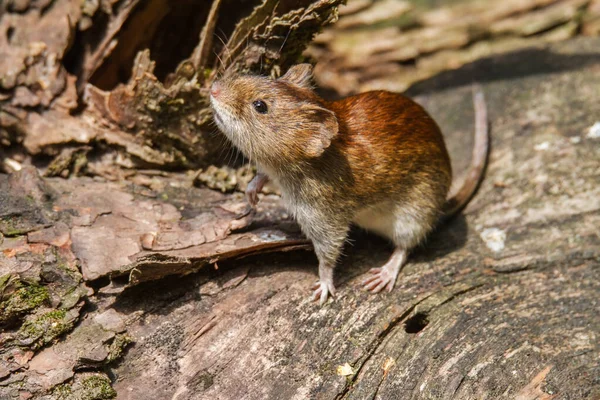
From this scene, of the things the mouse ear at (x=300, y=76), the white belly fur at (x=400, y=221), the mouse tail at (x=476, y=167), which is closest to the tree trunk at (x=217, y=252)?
the mouse tail at (x=476, y=167)

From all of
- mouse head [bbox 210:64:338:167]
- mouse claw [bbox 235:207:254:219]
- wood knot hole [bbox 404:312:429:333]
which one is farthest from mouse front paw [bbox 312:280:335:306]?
mouse head [bbox 210:64:338:167]

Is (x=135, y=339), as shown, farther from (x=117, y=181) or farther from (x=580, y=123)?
(x=580, y=123)

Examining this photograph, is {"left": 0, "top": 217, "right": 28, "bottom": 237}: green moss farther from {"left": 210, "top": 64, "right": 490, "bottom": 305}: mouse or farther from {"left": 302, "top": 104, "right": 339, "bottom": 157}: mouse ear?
{"left": 302, "top": 104, "right": 339, "bottom": 157}: mouse ear

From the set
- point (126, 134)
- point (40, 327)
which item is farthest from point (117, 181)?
point (40, 327)

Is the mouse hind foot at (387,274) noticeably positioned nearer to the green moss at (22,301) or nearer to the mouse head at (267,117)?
the mouse head at (267,117)

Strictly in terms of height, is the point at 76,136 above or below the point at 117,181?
above

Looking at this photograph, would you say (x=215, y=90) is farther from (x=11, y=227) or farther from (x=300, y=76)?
(x=11, y=227)

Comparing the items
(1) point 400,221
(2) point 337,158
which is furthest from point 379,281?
(2) point 337,158
